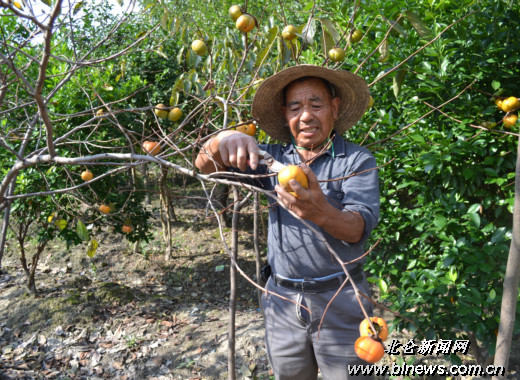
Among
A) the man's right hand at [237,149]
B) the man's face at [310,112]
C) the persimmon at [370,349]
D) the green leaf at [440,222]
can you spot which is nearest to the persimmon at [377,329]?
the persimmon at [370,349]

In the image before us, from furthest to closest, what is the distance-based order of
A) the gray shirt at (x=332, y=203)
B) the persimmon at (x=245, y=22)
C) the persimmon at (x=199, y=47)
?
1. the persimmon at (x=199, y=47)
2. the persimmon at (x=245, y=22)
3. the gray shirt at (x=332, y=203)

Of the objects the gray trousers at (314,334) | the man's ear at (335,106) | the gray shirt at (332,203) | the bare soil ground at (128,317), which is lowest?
the bare soil ground at (128,317)

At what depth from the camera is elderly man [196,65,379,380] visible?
156cm

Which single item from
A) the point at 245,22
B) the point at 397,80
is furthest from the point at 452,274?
the point at 245,22

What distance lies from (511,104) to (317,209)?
1545 mm

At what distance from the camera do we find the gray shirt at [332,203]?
1.49 metres

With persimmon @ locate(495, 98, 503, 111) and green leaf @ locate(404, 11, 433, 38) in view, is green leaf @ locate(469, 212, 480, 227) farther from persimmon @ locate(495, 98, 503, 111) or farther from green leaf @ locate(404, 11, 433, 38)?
green leaf @ locate(404, 11, 433, 38)

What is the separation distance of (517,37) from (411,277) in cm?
150

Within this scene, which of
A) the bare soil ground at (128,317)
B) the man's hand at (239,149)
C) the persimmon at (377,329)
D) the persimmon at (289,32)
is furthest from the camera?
the bare soil ground at (128,317)

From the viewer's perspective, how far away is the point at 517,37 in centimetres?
217

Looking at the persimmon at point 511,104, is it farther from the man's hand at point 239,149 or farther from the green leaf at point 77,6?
the green leaf at point 77,6

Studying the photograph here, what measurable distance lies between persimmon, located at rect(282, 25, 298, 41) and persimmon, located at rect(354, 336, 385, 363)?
1.39m

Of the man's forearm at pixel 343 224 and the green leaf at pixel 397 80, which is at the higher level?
the green leaf at pixel 397 80

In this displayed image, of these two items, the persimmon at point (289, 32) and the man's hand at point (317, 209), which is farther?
the persimmon at point (289, 32)
